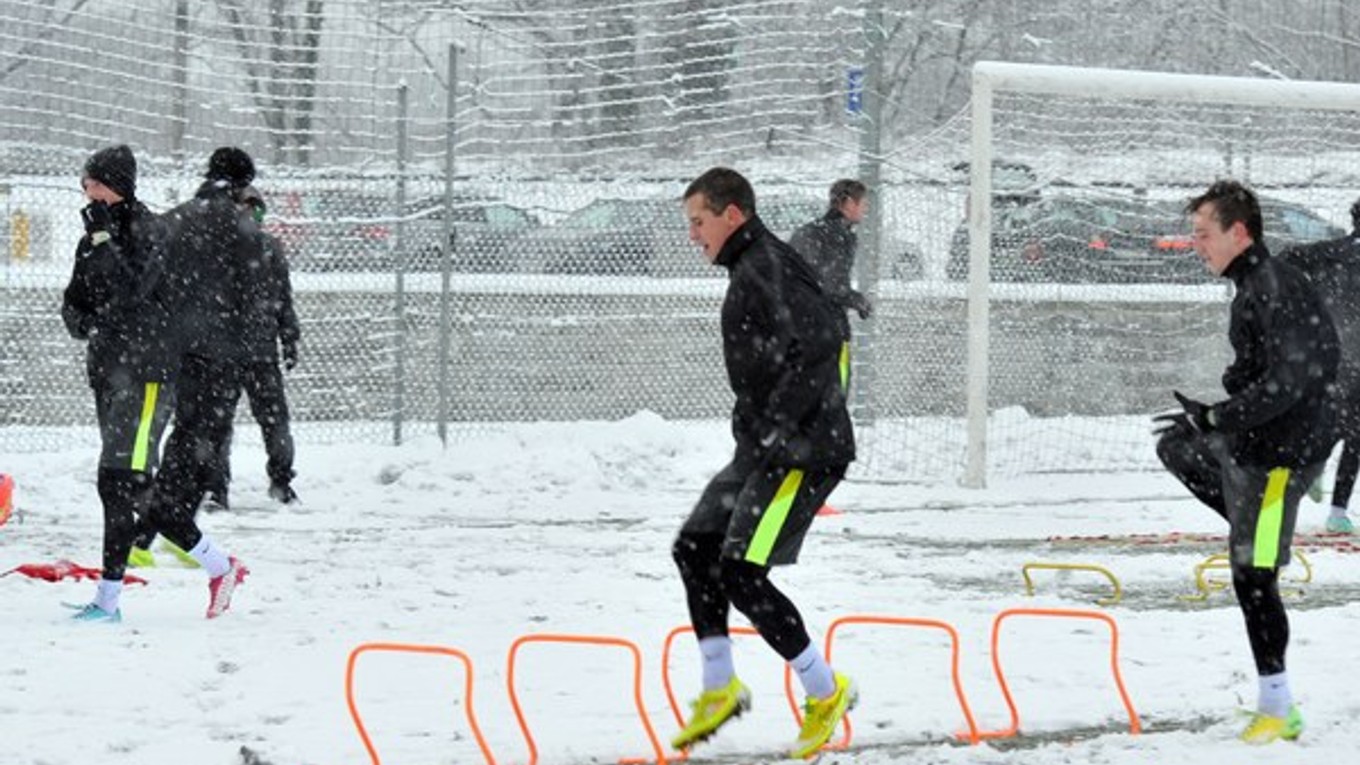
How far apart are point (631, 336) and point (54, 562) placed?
6.39 m

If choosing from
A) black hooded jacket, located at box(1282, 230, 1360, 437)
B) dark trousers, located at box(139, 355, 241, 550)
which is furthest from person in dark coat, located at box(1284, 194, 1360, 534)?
dark trousers, located at box(139, 355, 241, 550)

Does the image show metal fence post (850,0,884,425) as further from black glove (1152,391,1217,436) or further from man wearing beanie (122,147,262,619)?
black glove (1152,391,1217,436)

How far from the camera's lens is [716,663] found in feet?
22.5

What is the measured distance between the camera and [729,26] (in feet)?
50.2

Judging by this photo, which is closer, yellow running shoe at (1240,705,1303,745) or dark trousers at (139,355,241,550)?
yellow running shoe at (1240,705,1303,745)

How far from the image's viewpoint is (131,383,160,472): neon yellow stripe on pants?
880 cm

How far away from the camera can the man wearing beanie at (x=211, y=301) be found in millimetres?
10125

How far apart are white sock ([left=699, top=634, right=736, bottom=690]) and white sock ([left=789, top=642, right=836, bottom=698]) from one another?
226 millimetres

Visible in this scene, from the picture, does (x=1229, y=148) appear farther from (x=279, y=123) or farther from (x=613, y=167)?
(x=279, y=123)

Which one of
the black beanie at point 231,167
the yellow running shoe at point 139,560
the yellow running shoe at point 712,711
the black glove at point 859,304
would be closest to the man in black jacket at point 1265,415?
the yellow running shoe at point 712,711

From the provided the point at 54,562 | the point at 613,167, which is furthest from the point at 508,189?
the point at 54,562

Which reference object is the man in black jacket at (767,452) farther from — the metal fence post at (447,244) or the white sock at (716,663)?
the metal fence post at (447,244)

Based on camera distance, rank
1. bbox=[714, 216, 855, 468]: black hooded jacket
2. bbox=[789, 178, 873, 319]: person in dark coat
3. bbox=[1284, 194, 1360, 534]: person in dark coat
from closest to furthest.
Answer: bbox=[714, 216, 855, 468]: black hooded jacket, bbox=[1284, 194, 1360, 534]: person in dark coat, bbox=[789, 178, 873, 319]: person in dark coat

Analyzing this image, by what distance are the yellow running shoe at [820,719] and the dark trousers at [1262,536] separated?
137cm
